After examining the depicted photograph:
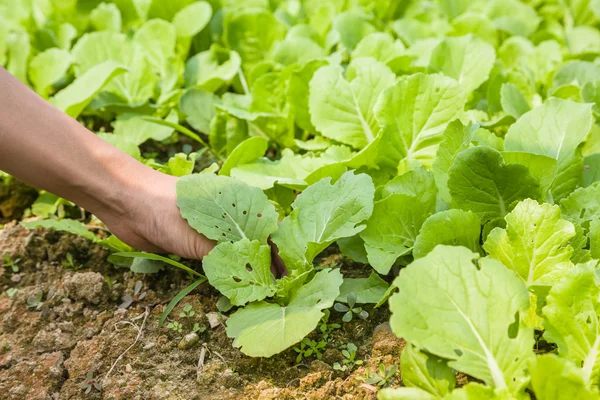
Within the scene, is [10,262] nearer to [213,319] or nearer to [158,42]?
[213,319]

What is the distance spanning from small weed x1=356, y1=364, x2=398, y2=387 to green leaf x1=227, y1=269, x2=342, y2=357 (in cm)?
16

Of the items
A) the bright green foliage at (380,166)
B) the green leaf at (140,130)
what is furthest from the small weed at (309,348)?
the green leaf at (140,130)

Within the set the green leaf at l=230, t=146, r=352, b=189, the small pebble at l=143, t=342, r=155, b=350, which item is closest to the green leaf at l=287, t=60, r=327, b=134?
the green leaf at l=230, t=146, r=352, b=189

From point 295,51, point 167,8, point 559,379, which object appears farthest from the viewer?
point 167,8

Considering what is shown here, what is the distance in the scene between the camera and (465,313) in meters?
1.15

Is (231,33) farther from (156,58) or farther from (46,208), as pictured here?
(46,208)

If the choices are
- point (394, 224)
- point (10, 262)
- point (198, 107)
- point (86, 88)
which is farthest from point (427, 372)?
point (86, 88)

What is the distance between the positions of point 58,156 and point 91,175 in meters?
0.09

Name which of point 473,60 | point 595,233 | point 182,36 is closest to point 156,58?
point 182,36

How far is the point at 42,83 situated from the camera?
2354mm

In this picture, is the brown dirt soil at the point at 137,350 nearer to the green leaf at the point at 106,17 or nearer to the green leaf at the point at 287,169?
the green leaf at the point at 287,169

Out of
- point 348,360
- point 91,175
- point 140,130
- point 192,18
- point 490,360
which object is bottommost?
point 348,360

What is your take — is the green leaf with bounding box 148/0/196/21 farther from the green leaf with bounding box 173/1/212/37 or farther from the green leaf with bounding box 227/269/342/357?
the green leaf with bounding box 227/269/342/357

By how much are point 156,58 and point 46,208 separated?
33.2 inches
